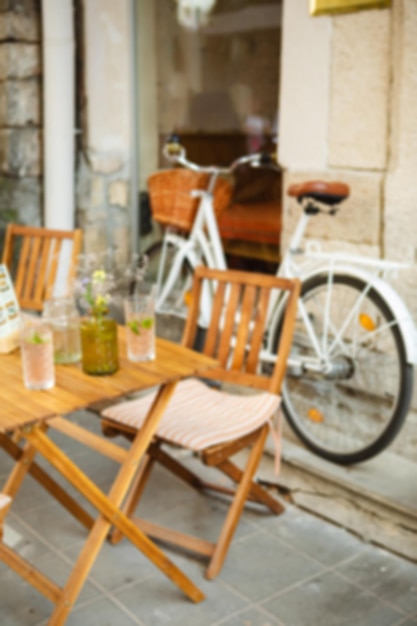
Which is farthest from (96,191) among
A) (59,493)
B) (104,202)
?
(59,493)

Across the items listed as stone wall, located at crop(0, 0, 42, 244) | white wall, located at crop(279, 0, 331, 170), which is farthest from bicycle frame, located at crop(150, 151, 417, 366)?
stone wall, located at crop(0, 0, 42, 244)

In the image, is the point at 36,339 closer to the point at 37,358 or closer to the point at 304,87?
the point at 37,358

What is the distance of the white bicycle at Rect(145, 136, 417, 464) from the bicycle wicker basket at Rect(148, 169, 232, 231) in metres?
0.33

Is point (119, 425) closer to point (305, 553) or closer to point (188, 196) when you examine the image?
point (305, 553)

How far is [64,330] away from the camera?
2590 millimetres

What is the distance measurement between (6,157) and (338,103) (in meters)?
2.32

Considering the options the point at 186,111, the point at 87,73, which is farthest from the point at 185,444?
the point at 87,73

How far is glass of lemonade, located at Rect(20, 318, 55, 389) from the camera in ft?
7.75

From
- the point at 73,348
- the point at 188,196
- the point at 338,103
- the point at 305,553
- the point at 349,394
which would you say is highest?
the point at 338,103

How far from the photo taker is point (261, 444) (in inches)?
117

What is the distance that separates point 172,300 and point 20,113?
1.51 metres

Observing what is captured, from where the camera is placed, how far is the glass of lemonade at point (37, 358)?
2361 mm

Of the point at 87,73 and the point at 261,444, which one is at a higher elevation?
the point at 87,73

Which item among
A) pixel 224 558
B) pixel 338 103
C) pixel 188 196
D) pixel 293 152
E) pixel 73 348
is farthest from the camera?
pixel 188 196
